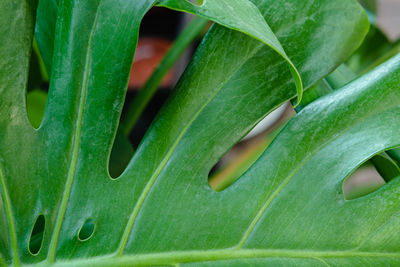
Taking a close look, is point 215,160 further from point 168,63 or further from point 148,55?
point 148,55

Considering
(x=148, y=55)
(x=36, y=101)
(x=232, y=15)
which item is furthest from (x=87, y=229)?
→ (x=148, y=55)

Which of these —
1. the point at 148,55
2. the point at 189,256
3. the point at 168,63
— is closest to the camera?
the point at 189,256

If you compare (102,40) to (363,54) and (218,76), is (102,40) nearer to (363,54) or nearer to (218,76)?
(218,76)

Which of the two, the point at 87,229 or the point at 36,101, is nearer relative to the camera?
the point at 87,229

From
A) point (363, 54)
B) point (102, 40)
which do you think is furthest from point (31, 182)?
point (363, 54)

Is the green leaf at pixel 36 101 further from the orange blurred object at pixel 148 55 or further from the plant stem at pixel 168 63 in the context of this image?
the orange blurred object at pixel 148 55

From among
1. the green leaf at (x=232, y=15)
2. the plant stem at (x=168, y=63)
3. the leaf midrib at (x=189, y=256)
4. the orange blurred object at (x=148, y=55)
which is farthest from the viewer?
the orange blurred object at (x=148, y=55)

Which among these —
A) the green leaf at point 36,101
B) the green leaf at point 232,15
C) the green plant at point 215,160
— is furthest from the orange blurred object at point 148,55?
the green leaf at point 232,15

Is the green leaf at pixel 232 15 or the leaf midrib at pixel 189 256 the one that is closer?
the green leaf at pixel 232 15

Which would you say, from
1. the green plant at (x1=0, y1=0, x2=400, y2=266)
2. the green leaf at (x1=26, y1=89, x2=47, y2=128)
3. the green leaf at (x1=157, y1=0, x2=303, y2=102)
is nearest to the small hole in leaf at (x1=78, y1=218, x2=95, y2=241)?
the green plant at (x1=0, y1=0, x2=400, y2=266)
